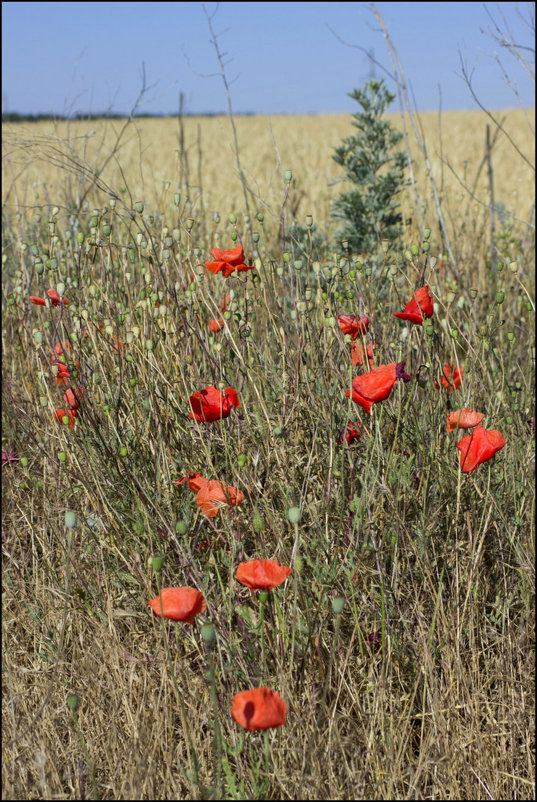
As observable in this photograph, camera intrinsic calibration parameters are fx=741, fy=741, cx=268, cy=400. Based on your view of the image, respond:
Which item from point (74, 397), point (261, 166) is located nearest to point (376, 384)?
point (74, 397)

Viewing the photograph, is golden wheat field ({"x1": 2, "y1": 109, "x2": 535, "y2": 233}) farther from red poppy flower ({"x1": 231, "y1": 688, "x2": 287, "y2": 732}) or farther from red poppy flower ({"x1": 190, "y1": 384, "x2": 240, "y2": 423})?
red poppy flower ({"x1": 231, "y1": 688, "x2": 287, "y2": 732})

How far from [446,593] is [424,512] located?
216 mm

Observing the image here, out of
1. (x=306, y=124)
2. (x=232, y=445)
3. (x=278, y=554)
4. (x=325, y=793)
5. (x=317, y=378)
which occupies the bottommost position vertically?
(x=325, y=793)

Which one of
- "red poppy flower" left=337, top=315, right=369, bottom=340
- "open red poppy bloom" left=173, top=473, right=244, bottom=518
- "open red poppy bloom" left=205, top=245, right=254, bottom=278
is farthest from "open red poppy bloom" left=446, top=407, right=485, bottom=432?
"open red poppy bloom" left=205, top=245, right=254, bottom=278

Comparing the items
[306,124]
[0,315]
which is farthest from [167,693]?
[306,124]

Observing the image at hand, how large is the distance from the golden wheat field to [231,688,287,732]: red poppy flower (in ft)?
5.12

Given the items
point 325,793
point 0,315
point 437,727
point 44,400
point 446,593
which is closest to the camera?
point 325,793

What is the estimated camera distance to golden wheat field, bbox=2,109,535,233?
3.70 metres

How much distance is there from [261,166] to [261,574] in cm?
1392

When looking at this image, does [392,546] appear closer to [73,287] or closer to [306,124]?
[73,287]

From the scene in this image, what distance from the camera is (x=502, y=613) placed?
1557 mm

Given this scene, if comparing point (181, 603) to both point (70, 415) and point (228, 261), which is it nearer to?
point (70, 415)

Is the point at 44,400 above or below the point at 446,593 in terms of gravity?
above

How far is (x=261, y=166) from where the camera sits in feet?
46.7
